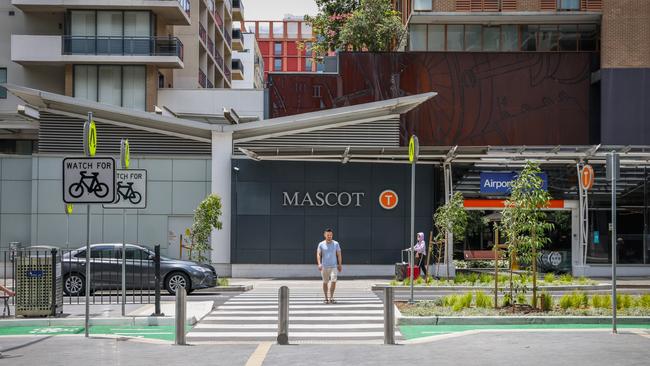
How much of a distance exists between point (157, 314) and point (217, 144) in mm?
18093

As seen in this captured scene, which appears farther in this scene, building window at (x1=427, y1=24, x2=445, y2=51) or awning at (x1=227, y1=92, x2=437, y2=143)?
building window at (x1=427, y1=24, x2=445, y2=51)

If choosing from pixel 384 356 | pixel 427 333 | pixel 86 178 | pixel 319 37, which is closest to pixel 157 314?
pixel 86 178

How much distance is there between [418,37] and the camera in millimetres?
42812

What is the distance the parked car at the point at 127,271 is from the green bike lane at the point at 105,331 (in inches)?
291

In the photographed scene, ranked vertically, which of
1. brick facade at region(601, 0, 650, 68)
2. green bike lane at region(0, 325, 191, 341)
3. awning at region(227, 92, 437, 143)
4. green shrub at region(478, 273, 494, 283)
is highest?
brick facade at region(601, 0, 650, 68)

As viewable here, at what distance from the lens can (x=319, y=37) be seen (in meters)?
59.4

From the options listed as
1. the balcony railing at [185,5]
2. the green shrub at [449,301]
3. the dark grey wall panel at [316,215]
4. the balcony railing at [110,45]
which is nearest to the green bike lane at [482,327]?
the green shrub at [449,301]

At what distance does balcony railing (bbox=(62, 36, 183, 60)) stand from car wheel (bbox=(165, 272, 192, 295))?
2492 centimetres

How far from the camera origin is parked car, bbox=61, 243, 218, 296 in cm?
2475

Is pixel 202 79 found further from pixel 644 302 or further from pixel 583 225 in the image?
pixel 644 302

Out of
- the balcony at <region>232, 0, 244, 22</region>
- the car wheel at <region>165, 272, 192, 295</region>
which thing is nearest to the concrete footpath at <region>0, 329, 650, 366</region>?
the car wheel at <region>165, 272, 192, 295</region>

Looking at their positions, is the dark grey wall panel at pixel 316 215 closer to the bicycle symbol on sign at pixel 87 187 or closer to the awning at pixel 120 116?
the awning at pixel 120 116

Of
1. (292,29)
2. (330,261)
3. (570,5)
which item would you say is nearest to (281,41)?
(292,29)

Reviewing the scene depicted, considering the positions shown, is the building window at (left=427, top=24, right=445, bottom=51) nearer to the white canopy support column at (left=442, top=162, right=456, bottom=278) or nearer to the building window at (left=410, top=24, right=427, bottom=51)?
the building window at (left=410, top=24, right=427, bottom=51)
